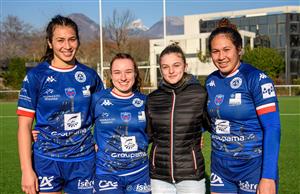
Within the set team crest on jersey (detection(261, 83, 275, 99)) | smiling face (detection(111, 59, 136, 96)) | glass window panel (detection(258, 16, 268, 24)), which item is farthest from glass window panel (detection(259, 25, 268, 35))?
team crest on jersey (detection(261, 83, 275, 99))

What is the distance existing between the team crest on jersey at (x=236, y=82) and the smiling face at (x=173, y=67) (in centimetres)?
46

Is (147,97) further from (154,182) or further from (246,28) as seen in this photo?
(246,28)

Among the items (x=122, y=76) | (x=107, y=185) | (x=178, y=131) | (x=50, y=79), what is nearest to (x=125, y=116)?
(x=122, y=76)

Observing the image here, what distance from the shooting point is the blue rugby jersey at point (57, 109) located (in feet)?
11.2

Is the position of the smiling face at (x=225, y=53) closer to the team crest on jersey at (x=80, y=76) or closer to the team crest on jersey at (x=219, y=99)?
the team crest on jersey at (x=219, y=99)

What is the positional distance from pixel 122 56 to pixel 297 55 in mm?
47073

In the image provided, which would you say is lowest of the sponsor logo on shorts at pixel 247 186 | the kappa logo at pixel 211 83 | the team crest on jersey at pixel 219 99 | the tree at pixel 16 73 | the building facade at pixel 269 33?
the sponsor logo on shorts at pixel 247 186

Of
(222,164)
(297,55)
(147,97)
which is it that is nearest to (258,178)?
(222,164)

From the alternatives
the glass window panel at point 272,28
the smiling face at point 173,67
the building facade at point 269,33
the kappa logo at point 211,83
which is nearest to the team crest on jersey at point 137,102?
the smiling face at point 173,67

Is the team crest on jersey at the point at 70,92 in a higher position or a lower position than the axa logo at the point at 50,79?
lower

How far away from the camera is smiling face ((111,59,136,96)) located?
3.76 meters

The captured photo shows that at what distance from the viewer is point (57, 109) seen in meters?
3.44

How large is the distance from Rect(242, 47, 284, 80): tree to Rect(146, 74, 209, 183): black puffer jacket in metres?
34.0

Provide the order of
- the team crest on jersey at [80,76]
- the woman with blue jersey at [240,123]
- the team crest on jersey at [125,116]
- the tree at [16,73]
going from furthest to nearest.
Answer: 1. the tree at [16,73]
2. the team crest on jersey at [125,116]
3. the team crest on jersey at [80,76]
4. the woman with blue jersey at [240,123]
